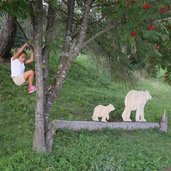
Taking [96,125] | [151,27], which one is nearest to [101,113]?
[96,125]

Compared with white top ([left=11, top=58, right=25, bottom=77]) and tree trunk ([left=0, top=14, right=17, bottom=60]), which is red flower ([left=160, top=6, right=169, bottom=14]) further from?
tree trunk ([left=0, top=14, right=17, bottom=60])

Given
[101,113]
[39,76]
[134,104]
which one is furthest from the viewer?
[134,104]

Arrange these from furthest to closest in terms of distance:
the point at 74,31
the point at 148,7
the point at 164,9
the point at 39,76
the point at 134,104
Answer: the point at 134,104
the point at 74,31
the point at 39,76
the point at 164,9
the point at 148,7

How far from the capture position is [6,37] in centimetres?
1048

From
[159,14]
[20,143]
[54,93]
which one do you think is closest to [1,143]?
[20,143]

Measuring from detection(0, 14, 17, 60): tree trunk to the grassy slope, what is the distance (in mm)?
837

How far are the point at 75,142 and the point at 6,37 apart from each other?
504cm

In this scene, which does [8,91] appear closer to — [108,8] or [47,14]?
[47,14]

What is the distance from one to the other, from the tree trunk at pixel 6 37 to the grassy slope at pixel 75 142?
837mm

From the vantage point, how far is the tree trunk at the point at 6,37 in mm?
10248

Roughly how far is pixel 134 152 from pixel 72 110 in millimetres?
2597

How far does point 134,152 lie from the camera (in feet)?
21.2

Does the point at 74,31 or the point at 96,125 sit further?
the point at 96,125

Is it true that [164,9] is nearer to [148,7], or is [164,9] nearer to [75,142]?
[148,7]
